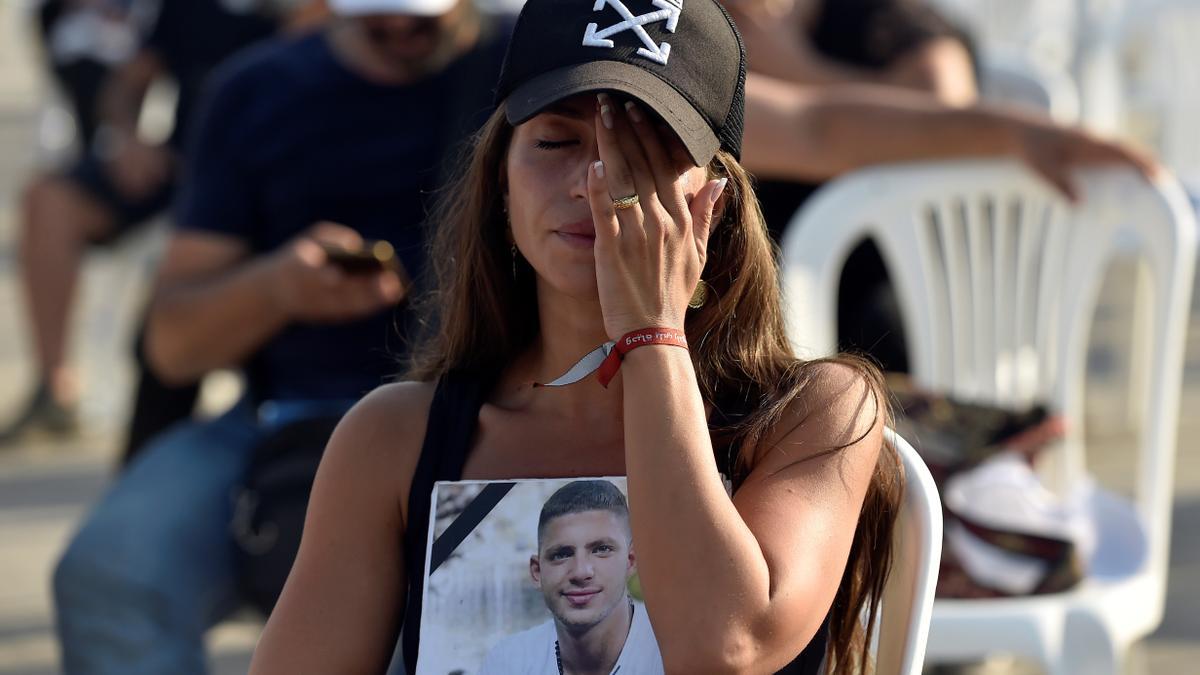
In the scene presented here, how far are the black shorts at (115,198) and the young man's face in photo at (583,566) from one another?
354 centimetres

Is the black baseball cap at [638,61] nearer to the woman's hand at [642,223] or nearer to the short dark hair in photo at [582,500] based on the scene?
the woman's hand at [642,223]

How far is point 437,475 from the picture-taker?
153 centimetres

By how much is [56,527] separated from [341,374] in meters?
2.08

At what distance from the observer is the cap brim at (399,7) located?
279cm

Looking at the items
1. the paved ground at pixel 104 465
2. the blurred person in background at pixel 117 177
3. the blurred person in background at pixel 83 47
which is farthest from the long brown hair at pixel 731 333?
the blurred person in background at pixel 83 47

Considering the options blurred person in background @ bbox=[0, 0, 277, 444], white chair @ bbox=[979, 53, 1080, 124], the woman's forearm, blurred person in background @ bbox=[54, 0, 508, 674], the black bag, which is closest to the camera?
the woman's forearm

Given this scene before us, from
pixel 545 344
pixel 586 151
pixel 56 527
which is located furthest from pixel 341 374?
pixel 56 527

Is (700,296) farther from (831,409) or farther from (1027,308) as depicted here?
(1027,308)

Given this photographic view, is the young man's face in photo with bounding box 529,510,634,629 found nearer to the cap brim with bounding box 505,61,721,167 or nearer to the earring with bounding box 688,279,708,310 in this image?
the earring with bounding box 688,279,708,310

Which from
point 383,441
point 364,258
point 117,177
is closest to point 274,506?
point 364,258

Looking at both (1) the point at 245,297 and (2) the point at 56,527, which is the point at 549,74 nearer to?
(1) the point at 245,297

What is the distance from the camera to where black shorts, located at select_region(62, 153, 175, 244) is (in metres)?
4.79

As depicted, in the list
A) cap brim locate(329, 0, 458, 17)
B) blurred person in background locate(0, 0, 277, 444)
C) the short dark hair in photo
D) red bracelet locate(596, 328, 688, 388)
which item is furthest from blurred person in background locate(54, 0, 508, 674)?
blurred person in background locate(0, 0, 277, 444)

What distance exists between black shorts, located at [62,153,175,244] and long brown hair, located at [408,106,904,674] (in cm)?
331
